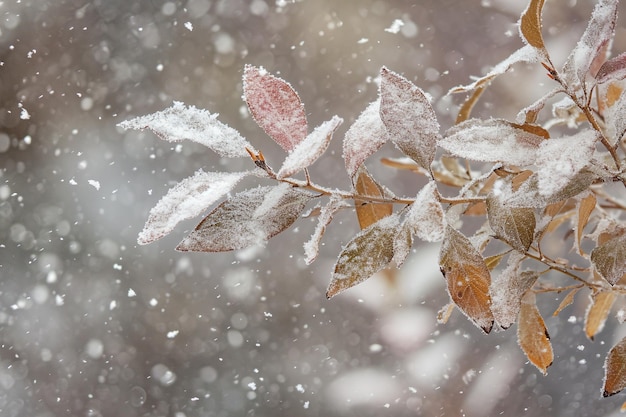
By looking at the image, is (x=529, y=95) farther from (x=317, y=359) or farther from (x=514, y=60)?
(x=514, y=60)

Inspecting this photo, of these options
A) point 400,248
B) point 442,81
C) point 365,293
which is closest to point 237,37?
point 442,81

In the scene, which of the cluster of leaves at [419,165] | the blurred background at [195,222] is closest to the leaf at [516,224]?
the cluster of leaves at [419,165]

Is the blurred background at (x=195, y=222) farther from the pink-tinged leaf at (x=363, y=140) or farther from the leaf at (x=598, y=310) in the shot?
the pink-tinged leaf at (x=363, y=140)

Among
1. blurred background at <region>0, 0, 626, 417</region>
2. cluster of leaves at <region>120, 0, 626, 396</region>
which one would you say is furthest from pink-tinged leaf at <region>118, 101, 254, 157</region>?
blurred background at <region>0, 0, 626, 417</region>

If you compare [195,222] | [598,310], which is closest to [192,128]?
[598,310]

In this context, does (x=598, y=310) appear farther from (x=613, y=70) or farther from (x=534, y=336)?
(x=613, y=70)

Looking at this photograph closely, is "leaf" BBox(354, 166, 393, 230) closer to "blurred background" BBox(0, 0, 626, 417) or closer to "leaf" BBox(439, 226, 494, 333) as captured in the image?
"leaf" BBox(439, 226, 494, 333)
